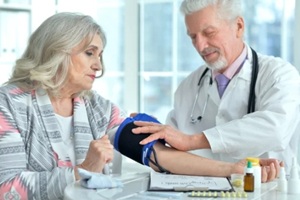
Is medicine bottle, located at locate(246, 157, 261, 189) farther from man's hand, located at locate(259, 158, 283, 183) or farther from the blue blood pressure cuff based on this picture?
the blue blood pressure cuff

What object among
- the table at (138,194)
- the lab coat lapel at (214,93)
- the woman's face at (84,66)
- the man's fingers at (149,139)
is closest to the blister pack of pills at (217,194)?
the table at (138,194)

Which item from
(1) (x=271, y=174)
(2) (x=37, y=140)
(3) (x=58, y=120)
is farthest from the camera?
(3) (x=58, y=120)

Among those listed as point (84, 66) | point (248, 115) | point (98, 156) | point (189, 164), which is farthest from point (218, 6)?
point (98, 156)

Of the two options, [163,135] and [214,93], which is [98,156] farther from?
[214,93]

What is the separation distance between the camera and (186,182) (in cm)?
177

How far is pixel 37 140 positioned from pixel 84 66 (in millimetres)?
336

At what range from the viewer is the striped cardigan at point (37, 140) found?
1.93 metres

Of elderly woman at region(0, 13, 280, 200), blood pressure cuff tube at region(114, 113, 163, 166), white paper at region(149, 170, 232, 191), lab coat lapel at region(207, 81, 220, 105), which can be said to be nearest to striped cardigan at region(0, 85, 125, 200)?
elderly woman at region(0, 13, 280, 200)

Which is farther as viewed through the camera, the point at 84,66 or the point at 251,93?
the point at 251,93

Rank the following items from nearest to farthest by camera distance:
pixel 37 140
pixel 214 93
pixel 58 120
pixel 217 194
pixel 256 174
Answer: pixel 217 194
pixel 256 174
pixel 37 140
pixel 58 120
pixel 214 93

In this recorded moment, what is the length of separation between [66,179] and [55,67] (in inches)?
17.9

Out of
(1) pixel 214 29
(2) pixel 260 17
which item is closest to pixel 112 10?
(2) pixel 260 17

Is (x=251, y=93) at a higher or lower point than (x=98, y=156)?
higher

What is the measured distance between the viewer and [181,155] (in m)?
2.03
